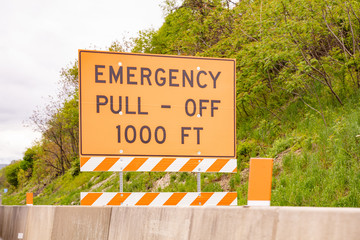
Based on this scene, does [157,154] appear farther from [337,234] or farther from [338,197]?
[337,234]

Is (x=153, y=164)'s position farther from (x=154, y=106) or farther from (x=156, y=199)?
(x=154, y=106)

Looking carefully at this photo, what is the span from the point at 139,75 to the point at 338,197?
4.56 meters

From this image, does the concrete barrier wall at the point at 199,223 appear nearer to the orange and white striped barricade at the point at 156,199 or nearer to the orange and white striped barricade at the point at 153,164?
the orange and white striped barricade at the point at 156,199

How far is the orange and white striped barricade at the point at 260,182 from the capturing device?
3.67 m

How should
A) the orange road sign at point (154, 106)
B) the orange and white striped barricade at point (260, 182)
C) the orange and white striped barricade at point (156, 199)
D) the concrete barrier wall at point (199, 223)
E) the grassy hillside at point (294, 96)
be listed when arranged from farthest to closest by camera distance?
the grassy hillside at point (294, 96)
the orange road sign at point (154, 106)
the orange and white striped barricade at point (156, 199)
the orange and white striped barricade at point (260, 182)
the concrete barrier wall at point (199, 223)

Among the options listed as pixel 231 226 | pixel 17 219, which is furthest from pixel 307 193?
pixel 231 226

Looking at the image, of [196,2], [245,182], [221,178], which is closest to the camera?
[245,182]

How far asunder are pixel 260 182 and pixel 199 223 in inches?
25.9

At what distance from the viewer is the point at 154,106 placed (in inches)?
377

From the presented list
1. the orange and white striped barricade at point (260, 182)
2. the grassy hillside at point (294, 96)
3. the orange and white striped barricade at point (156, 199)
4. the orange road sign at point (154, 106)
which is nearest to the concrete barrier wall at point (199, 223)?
the orange and white striped barricade at point (260, 182)

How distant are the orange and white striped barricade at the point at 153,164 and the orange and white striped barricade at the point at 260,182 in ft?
18.0

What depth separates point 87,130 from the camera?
362 inches

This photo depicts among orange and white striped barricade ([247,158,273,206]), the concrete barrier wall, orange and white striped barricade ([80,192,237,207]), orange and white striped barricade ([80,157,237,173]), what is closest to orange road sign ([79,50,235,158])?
orange and white striped barricade ([80,157,237,173])

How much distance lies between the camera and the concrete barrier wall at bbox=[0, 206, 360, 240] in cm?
246
